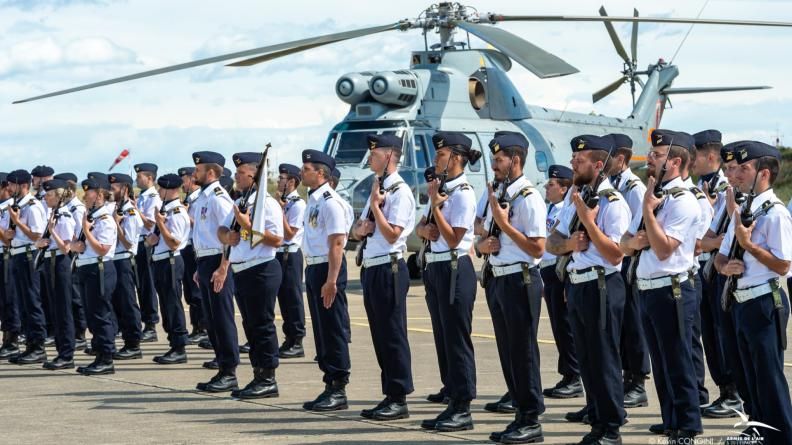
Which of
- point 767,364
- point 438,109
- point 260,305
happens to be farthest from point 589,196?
point 438,109

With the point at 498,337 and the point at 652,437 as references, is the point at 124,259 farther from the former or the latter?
the point at 652,437

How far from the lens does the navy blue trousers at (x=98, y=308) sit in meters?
10.9

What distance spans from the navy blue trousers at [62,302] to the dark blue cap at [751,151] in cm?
686

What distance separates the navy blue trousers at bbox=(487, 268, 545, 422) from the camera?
745cm

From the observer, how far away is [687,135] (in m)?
7.44

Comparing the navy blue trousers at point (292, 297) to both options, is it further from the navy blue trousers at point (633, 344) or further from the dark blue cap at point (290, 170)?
the navy blue trousers at point (633, 344)

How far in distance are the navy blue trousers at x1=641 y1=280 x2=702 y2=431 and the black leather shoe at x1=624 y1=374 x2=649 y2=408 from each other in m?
1.73

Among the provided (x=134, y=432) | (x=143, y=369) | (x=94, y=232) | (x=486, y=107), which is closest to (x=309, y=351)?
(x=143, y=369)

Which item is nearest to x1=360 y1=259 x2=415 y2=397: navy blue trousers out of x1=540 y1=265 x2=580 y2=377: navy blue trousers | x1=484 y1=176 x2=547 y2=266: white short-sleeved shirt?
x1=484 y1=176 x2=547 y2=266: white short-sleeved shirt

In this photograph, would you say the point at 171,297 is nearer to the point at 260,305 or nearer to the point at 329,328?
the point at 260,305

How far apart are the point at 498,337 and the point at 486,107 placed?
12.2 metres

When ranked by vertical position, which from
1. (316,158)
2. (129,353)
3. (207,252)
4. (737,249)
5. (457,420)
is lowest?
(457,420)

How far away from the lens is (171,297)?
1237cm

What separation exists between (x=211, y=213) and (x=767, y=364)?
506 cm
